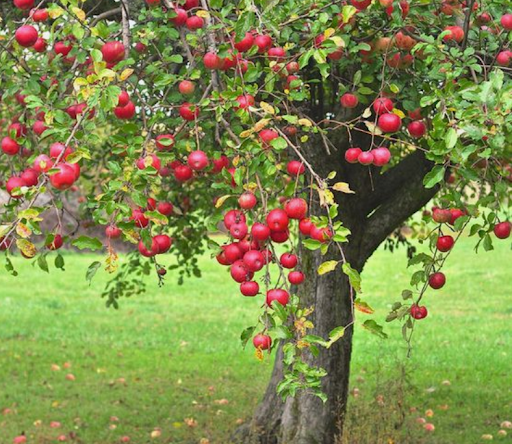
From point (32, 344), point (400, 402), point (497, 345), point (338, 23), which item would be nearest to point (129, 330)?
point (32, 344)

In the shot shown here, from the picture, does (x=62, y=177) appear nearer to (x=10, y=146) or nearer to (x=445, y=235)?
(x=10, y=146)

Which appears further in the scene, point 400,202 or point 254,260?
point 400,202

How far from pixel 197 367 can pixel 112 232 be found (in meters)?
6.62

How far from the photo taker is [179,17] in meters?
3.38

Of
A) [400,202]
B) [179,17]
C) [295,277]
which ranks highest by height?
[400,202]

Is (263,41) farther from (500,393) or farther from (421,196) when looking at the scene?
(500,393)

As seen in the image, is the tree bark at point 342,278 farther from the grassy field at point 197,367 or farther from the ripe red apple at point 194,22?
the ripe red apple at point 194,22

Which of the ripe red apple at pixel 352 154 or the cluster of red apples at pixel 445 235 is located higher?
the ripe red apple at pixel 352 154

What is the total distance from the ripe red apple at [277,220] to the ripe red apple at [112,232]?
20.2 inches

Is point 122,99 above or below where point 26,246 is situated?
above

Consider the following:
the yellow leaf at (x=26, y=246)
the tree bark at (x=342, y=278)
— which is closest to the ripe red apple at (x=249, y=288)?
the yellow leaf at (x=26, y=246)

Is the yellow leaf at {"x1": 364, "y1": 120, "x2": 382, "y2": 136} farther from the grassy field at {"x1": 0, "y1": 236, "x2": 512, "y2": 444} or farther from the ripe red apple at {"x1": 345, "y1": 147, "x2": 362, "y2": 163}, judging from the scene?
the grassy field at {"x1": 0, "y1": 236, "x2": 512, "y2": 444}

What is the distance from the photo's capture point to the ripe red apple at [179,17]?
11.0 feet

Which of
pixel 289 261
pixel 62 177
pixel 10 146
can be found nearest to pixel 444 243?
pixel 289 261
